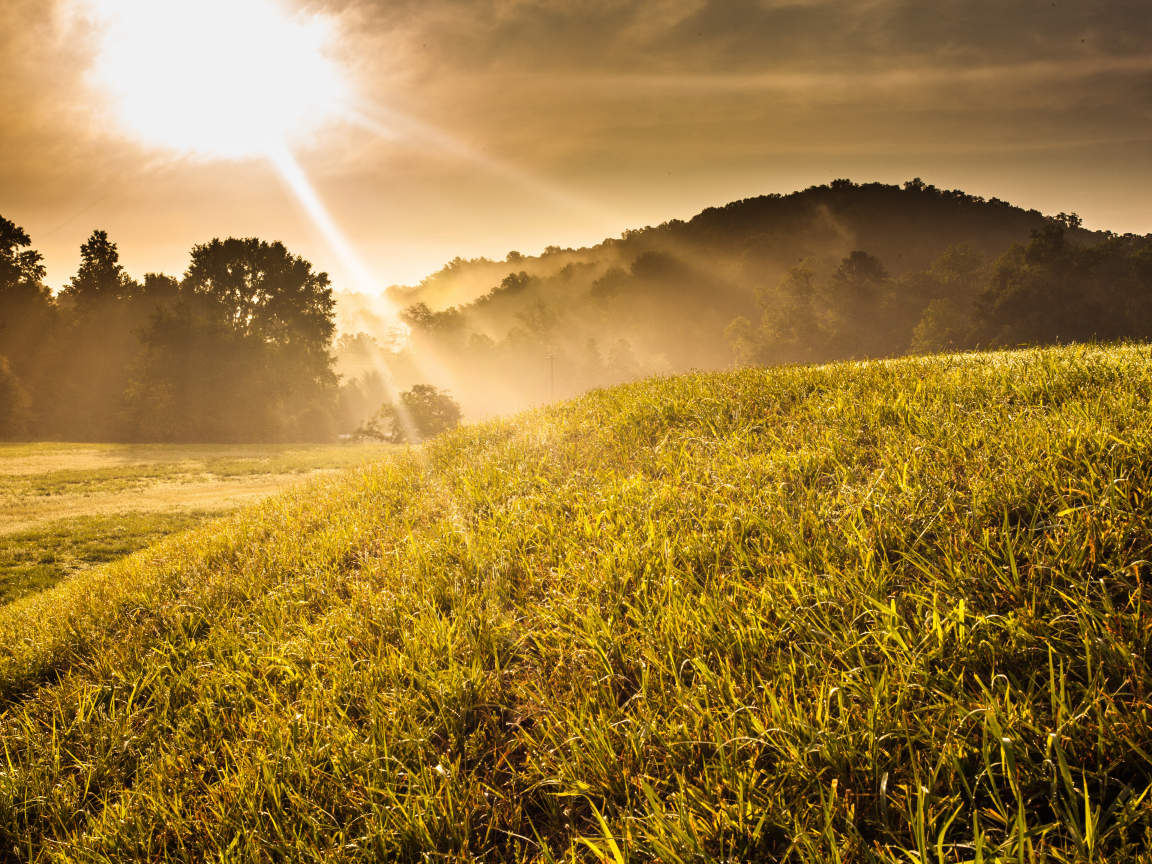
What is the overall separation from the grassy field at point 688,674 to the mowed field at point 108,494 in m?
7.01

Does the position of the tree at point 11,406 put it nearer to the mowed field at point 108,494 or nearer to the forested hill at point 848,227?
the mowed field at point 108,494

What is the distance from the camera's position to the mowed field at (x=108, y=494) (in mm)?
9648

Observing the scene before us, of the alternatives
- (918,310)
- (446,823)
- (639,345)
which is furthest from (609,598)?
(639,345)

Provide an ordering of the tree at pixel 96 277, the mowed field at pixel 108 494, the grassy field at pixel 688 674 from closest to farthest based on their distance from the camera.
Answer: the grassy field at pixel 688 674 < the mowed field at pixel 108 494 < the tree at pixel 96 277

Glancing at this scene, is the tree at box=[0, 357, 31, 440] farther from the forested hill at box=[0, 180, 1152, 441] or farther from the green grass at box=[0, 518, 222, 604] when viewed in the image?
the green grass at box=[0, 518, 222, 604]

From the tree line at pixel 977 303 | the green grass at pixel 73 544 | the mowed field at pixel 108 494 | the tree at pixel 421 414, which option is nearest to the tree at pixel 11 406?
the mowed field at pixel 108 494

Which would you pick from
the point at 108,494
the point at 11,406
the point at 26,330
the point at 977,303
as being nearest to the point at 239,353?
the point at 11,406

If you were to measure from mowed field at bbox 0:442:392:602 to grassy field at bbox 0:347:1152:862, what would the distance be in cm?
701

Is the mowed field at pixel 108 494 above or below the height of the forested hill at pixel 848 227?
below

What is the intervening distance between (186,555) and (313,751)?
4769mm

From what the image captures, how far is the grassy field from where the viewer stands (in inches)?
62.7

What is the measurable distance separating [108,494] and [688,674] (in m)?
22.1

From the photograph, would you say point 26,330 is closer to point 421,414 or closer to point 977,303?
point 421,414

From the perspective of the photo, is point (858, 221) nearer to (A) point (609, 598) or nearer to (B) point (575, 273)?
(B) point (575, 273)
